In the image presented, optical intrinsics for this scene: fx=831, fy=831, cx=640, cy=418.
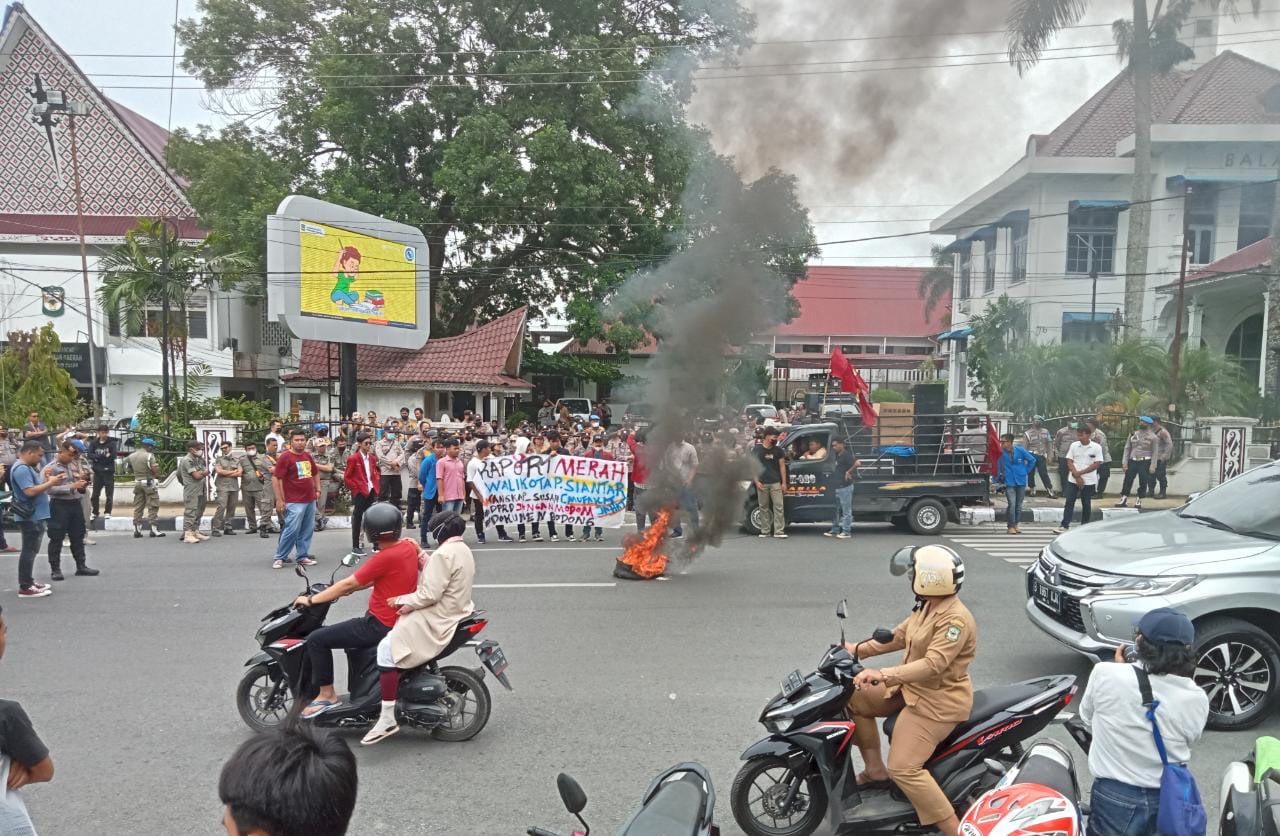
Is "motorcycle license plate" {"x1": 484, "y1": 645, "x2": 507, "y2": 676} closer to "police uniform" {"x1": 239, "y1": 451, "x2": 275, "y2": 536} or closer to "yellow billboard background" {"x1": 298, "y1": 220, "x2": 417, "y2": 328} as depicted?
"police uniform" {"x1": 239, "y1": 451, "x2": 275, "y2": 536}

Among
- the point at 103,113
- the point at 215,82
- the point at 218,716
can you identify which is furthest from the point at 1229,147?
the point at 103,113

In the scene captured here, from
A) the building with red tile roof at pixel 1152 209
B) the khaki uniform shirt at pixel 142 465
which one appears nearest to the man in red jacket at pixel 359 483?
the khaki uniform shirt at pixel 142 465

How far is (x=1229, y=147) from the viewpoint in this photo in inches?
865

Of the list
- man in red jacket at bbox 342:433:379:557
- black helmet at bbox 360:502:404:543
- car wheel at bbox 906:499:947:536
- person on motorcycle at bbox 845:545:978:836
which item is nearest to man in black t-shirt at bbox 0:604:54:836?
black helmet at bbox 360:502:404:543

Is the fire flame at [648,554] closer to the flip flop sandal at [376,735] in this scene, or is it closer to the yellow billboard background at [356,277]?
the flip flop sandal at [376,735]

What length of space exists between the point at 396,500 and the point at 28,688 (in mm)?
7291

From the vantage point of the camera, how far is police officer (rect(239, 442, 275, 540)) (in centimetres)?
1342

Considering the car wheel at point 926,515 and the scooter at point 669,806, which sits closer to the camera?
the scooter at point 669,806

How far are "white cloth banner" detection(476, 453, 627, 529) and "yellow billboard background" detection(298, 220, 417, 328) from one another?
924 centimetres

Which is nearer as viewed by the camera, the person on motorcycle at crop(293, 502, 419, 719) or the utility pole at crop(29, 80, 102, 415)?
the person on motorcycle at crop(293, 502, 419, 719)

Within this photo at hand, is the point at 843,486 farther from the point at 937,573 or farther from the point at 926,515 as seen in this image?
the point at 937,573

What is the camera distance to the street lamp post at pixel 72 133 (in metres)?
22.5

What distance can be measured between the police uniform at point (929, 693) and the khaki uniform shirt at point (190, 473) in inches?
467

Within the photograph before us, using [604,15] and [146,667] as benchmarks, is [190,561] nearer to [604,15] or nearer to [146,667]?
[146,667]
